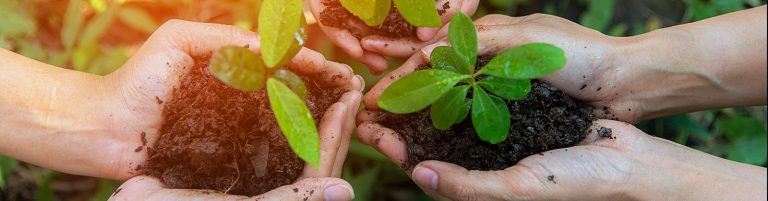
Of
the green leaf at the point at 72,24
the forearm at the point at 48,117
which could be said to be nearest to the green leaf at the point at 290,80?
the forearm at the point at 48,117

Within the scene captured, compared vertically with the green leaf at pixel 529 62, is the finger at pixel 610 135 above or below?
below

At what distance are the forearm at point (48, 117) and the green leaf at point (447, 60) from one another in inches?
27.7

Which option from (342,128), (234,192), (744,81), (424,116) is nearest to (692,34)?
(744,81)

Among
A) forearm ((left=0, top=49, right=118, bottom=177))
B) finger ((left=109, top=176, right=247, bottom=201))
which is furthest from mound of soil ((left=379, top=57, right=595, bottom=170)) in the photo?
forearm ((left=0, top=49, right=118, bottom=177))

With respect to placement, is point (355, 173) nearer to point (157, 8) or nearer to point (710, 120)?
point (157, 8)

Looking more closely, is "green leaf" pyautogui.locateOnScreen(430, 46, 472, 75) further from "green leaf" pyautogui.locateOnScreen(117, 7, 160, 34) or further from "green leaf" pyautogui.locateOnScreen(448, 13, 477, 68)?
"green leaf" pyautogui.locateOnScreen(117, 7, 160, 34)

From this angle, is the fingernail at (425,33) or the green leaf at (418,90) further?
the fingernail at (425,33)

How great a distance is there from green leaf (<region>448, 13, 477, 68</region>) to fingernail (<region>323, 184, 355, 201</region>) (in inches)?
12.1

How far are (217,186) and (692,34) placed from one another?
1065 mm

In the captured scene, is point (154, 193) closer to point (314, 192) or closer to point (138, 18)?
point (314, 192)

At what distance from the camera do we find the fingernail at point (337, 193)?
1149 mm

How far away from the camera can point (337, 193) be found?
1150mm

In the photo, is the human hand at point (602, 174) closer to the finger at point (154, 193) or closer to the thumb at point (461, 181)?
the thumb at point (461, 181)

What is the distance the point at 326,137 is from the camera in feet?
4.11
